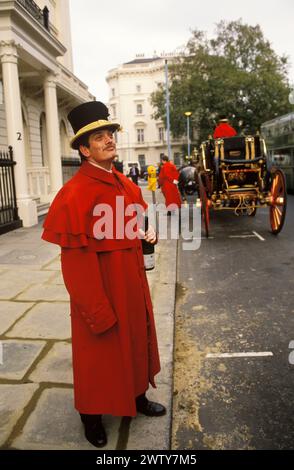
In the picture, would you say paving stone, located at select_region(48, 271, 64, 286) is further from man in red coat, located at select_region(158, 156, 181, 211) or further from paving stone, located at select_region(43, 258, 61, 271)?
man in red coat, located at select_region(158, 156, 181, 211)

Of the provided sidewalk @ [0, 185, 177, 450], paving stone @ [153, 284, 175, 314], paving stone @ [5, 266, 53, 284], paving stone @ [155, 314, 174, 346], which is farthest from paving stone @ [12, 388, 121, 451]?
paving stone @ [5, 266, 53, 284]

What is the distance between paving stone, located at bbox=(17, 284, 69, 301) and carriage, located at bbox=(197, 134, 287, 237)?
4.26 meters

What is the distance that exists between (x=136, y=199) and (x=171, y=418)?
1395mm

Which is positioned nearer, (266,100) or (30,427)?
(30,427)

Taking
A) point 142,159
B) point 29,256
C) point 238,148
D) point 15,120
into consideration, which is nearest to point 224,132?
point 238,148

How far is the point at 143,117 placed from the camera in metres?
72.6

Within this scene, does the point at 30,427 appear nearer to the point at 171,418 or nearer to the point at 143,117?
the point at 171,418

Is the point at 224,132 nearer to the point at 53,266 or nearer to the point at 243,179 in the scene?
the point at 243,179

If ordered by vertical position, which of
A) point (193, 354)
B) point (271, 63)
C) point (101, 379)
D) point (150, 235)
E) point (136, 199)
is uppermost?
point (271, 63)

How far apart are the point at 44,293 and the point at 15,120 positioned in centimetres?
667

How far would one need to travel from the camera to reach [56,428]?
2.51 meters

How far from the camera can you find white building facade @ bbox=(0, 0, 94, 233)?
10241 mm

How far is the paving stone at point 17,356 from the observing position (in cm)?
318

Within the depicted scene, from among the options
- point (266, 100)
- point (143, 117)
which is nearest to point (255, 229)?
point (266, 100)
